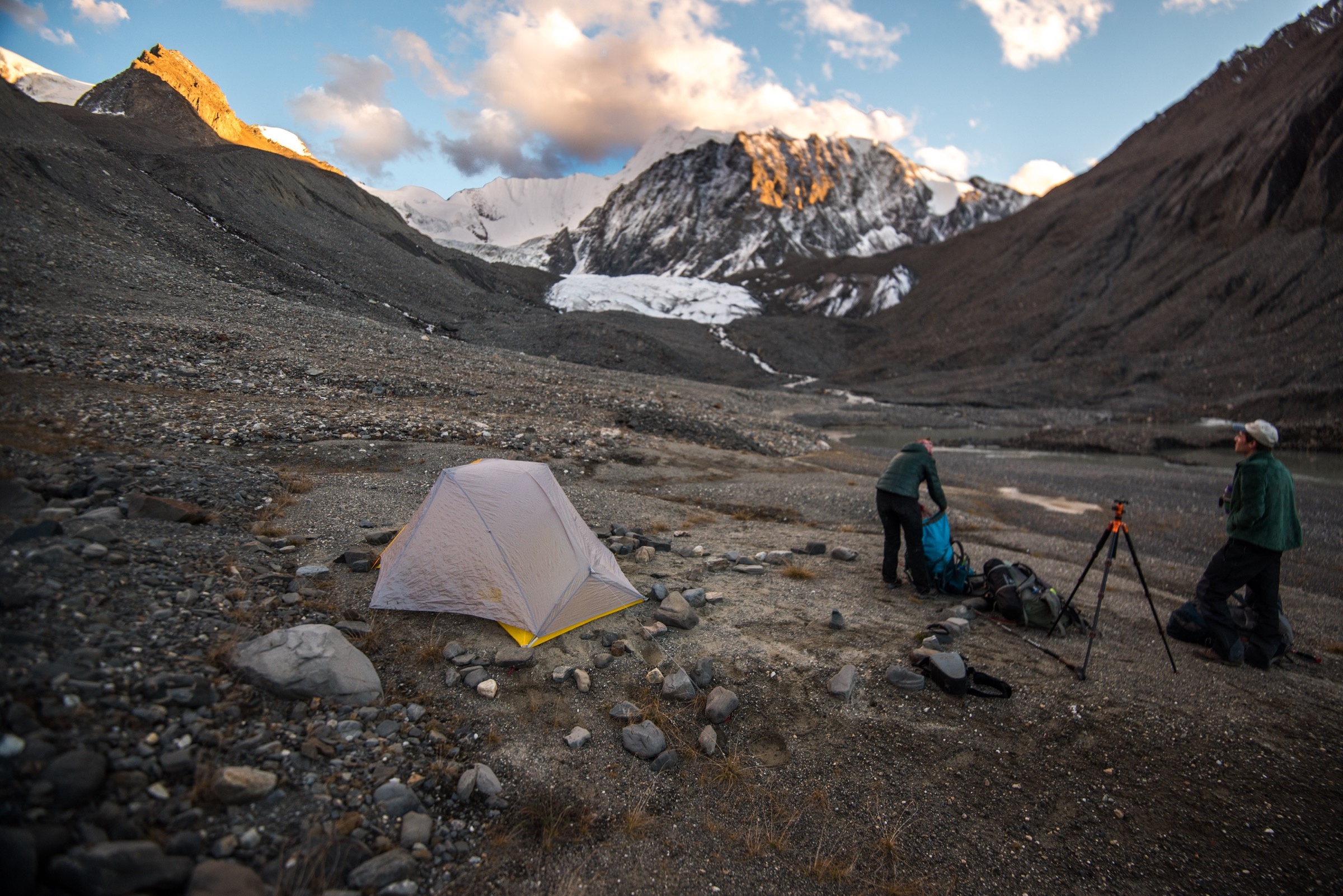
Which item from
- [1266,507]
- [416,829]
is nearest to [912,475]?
[1266,507]

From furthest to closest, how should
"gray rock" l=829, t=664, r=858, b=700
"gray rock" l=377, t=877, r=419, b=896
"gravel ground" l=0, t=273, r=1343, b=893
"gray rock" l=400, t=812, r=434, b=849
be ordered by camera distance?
"gray rock" l=829, t=664, r=858, b=700 → "gray rock" l=400, t=812, r=434, b=849 → "gravel ground" l=0, t=273, r=1343, b=893 → "gray rock" l=377, t=877, r=419, b=896

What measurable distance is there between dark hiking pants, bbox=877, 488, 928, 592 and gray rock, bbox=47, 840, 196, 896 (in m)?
7.49

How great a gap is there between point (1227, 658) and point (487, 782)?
26.0 ft

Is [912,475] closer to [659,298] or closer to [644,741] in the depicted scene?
[644,741]

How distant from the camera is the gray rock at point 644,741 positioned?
4.79m

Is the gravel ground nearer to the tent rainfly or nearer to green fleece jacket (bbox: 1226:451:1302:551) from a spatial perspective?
the tent rainfly

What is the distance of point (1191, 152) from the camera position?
68062 millimetres

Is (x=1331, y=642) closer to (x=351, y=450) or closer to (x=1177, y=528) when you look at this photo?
(x=1177, y=528)

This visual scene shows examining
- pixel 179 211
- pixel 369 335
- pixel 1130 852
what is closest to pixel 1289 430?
pixel 1130 852

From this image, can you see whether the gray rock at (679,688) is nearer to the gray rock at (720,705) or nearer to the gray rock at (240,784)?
the gray rock at (720,705)

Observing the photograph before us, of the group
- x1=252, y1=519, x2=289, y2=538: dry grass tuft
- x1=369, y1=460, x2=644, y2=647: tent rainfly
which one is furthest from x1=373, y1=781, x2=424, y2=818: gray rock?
x1=252, y1=519, x2=289, y2=538: dry grass tuft

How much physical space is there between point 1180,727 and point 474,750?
19.8 feet

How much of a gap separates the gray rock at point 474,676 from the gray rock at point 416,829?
1.36 metres

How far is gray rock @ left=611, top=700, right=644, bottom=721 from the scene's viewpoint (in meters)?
5.12
